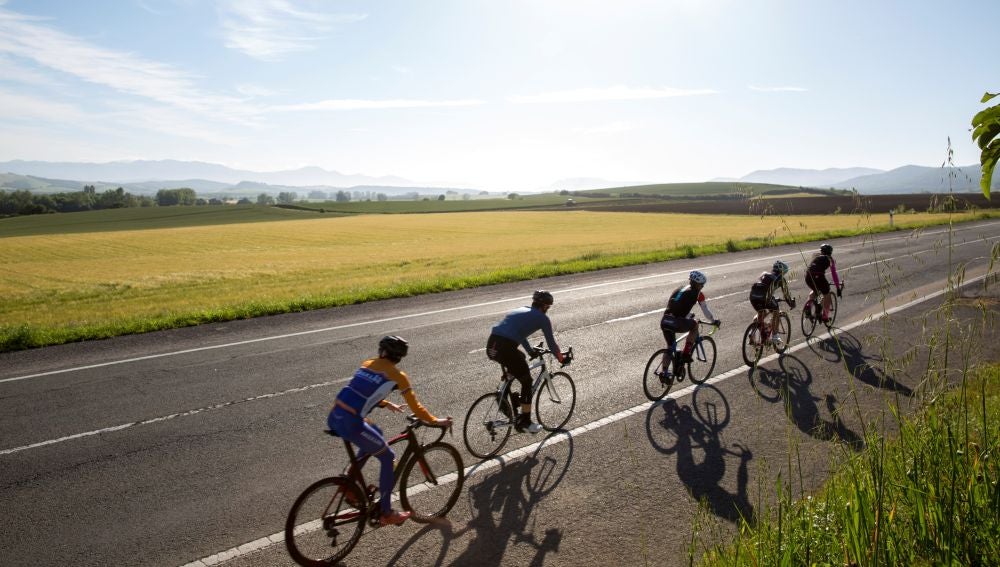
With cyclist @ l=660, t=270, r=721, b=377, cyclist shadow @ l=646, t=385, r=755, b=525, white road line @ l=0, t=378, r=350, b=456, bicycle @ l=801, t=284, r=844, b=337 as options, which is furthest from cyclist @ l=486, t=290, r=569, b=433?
bicycle @ l=801, t=284, r=844, b=337

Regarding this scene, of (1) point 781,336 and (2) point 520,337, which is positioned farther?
(1) point 781,336

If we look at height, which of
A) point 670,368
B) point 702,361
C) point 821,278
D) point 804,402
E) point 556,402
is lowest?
point 804,402

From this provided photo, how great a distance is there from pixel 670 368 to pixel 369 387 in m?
6.44

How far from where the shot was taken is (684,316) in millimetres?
9539

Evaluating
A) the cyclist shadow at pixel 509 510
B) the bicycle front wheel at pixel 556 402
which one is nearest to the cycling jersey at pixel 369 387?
the cyclist shadow at pixel 509 510

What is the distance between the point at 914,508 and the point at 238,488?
645 cm

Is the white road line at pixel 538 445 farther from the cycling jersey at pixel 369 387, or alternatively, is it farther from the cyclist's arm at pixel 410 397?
the cycling jersey at pixel 369 387

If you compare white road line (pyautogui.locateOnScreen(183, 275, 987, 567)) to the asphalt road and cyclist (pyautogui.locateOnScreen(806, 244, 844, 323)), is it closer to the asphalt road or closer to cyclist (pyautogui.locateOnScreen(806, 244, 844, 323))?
the asphalt road

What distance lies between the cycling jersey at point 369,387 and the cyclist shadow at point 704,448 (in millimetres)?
3356

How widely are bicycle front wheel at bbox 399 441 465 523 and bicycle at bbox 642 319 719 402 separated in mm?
3960

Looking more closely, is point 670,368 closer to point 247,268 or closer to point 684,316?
point 684,316

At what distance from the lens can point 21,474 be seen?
23.2 ft

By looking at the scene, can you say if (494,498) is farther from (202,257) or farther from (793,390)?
(202,257)

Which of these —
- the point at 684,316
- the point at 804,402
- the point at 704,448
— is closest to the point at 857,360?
the point at 804,402
